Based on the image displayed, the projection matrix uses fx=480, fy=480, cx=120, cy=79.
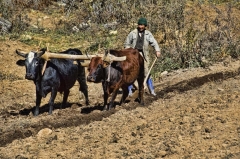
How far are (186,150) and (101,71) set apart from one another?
121 inches

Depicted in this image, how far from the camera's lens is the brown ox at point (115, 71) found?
8.69m

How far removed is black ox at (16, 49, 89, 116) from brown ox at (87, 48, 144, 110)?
0.98m

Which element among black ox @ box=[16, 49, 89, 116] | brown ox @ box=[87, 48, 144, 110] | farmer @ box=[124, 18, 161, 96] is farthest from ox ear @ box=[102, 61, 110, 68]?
farmer @ box=[124, 18, 161, 96]

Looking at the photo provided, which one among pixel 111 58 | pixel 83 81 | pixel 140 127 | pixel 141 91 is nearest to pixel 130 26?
pixel 83 81

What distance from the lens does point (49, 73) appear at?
30.4 ft

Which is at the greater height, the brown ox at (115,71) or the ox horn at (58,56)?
the ox horn at (58,56)

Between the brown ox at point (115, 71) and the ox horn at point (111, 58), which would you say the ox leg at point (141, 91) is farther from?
the ox horn at point (111, 58)

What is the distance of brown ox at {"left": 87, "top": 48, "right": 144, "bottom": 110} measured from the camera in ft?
28.5

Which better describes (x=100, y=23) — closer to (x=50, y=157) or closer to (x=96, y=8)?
(x=96, y=8)

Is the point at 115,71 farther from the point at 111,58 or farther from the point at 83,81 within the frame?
the point at 83,81

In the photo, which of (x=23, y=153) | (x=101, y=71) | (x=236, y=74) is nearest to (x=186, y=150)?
(x=23, y=153)

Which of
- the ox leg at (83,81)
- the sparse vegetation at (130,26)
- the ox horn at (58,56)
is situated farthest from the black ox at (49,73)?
the sparse vegetation at (130,26)

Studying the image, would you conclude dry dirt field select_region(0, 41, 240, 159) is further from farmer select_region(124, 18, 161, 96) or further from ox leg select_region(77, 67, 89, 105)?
farmer select_region(124, 18, 161, 96)

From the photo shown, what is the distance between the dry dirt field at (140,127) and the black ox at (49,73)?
45 centimetres
